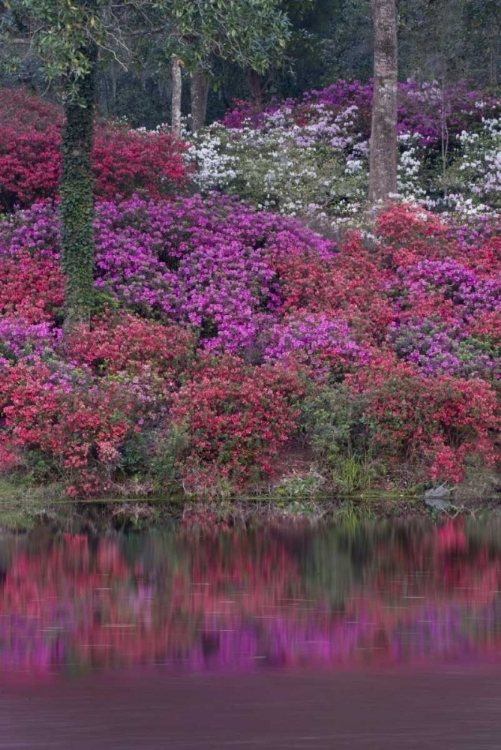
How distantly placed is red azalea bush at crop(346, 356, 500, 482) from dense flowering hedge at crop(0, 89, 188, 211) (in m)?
7.90

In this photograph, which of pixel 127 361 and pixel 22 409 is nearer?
pixel 22 409

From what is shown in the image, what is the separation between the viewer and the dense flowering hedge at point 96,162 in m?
26.1

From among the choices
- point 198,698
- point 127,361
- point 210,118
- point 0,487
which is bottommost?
point 198,698

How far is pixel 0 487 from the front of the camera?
19.6 metres

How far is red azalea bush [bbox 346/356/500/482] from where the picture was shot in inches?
798

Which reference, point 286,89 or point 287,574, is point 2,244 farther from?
point 286,89

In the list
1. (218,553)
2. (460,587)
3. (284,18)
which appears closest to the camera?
(460,587)

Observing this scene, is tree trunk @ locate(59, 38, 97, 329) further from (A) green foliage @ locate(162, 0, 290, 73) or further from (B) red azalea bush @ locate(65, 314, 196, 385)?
(A) green foliage @ locate(162, 0, 290, 73)

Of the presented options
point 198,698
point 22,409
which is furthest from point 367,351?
point 198,698

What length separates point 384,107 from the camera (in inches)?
1134

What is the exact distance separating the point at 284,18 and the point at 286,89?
19224mm

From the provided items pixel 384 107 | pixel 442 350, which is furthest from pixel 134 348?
pixel 384 107

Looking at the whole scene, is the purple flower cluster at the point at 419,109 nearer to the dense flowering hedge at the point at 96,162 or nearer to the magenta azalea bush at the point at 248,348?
the magenta azalea bush at the point at 248,348

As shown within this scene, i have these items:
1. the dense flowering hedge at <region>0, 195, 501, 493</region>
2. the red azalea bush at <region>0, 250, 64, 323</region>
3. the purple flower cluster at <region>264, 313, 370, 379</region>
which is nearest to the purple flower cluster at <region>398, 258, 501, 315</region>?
the dense flowering hedge at <region>0, 195, 501, 493</region>
